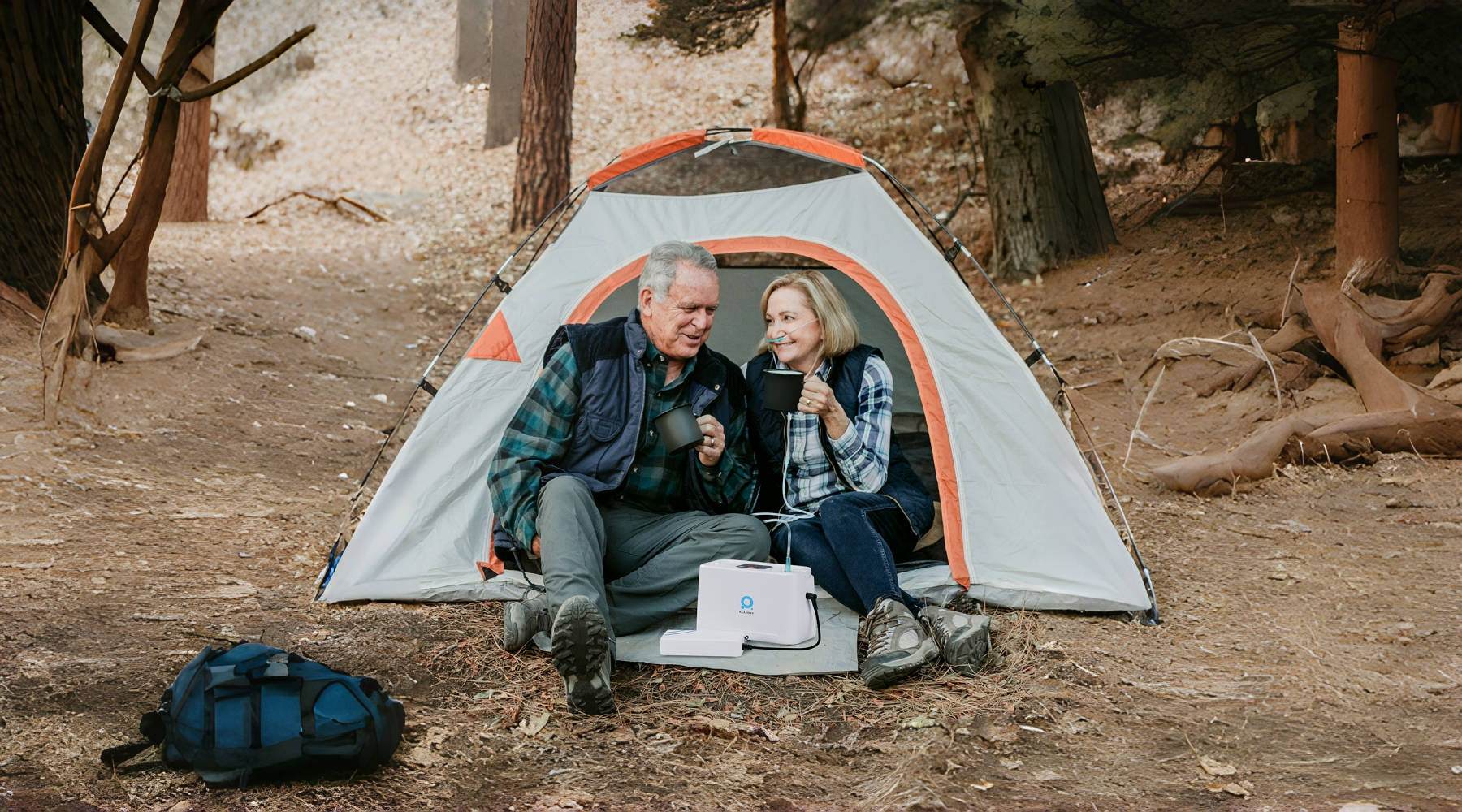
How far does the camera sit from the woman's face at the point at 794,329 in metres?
3.08

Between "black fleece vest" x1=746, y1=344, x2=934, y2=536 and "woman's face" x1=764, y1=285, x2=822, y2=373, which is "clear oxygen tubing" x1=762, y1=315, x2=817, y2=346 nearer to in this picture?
"woman's face" x1=764, y1=285, x2=822, y2=373

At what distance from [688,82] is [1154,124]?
5.55 m

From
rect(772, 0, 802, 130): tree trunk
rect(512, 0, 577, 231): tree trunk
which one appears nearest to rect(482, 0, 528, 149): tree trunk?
rect(512, 0, 577, 231): tree trunk

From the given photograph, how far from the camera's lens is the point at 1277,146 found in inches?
302

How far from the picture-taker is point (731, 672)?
2.70m

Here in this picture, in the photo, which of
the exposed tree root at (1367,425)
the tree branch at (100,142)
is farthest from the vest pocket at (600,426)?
the tree branch at (100,142)

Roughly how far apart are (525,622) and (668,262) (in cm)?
99

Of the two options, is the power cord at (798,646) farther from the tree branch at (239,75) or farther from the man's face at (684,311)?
the tree branch at (239,75)

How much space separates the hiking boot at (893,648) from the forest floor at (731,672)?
62mm

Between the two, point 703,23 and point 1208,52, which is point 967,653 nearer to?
point 1208,52

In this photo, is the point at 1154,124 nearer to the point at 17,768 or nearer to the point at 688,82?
the point at 688,82

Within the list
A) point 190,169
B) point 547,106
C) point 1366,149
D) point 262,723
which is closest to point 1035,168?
Answer: point 1366,149

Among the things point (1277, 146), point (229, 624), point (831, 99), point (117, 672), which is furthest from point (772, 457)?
point (831, 99)

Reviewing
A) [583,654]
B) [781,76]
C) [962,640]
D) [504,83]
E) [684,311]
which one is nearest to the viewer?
[583,654]
